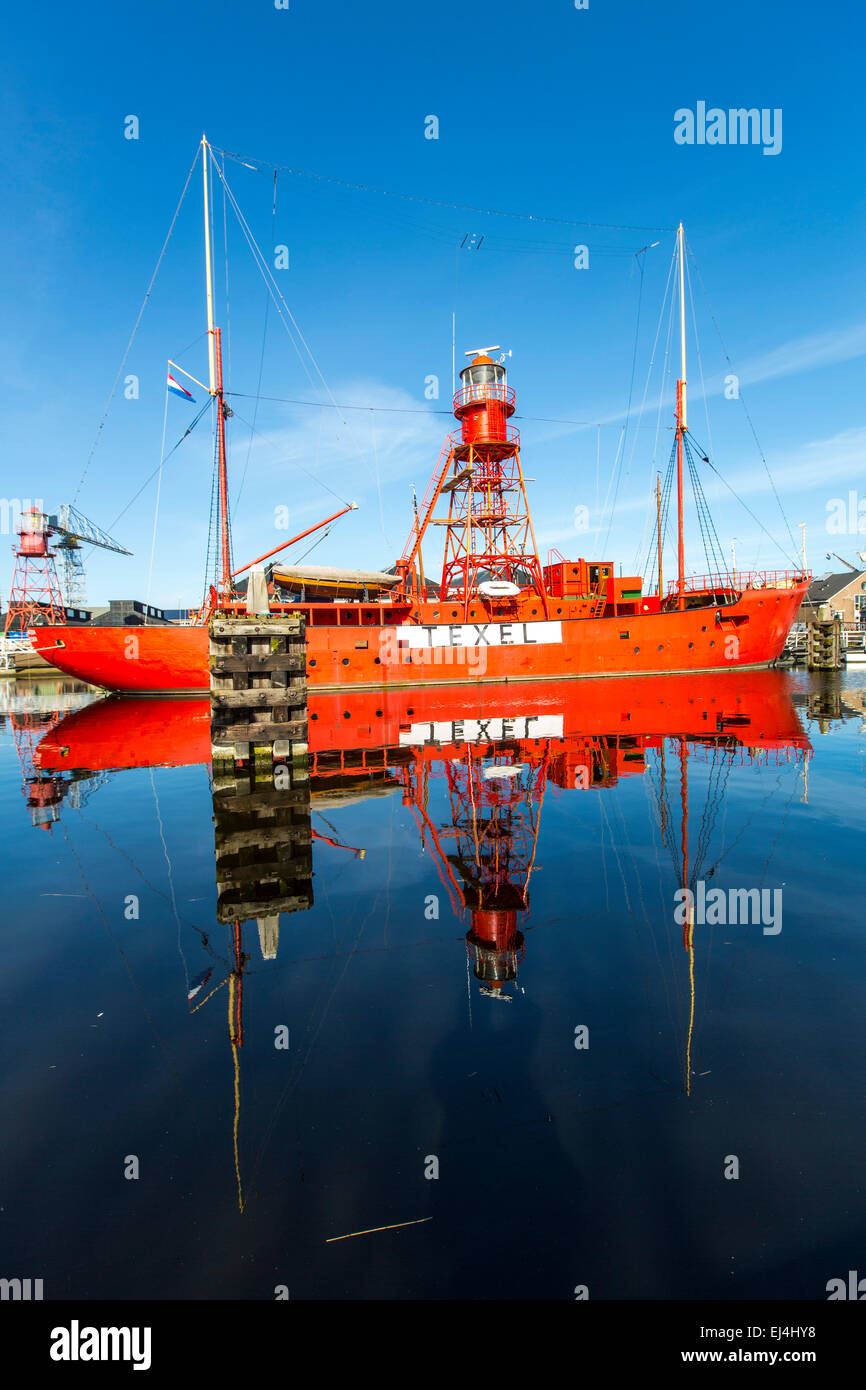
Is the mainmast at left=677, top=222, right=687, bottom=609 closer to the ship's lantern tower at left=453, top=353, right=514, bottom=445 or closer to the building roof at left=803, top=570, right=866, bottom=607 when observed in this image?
the ship's lantern tower at left=453, top=353, right=514, bottom=445

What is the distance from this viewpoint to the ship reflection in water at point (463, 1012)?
9.69 feet

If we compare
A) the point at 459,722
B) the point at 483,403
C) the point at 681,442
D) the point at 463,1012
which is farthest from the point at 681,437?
the point at 463,1012

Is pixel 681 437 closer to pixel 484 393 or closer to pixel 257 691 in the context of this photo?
pixel 484 393

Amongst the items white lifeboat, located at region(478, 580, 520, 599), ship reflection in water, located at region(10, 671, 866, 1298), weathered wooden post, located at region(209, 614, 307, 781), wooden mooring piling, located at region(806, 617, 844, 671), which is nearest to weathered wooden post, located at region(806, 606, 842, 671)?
wooden mooring piling, located at region(806, 617, 844, 671)

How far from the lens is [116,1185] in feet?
11.1

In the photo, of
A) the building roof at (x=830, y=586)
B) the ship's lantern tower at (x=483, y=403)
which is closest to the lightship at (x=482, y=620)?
the ship's lantern tower at (x=483, y=403)

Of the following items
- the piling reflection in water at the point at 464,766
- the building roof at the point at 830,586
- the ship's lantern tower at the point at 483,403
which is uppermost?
the ship's lantern tower at the point at 483,403

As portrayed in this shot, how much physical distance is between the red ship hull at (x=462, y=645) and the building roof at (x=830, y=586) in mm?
46240

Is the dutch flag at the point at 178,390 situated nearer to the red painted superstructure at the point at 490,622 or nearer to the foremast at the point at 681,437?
the red painted superstructure at the point at 490,622

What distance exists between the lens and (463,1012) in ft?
16.3

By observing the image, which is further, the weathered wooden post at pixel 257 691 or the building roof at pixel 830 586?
the building roof at pixel 830 586
